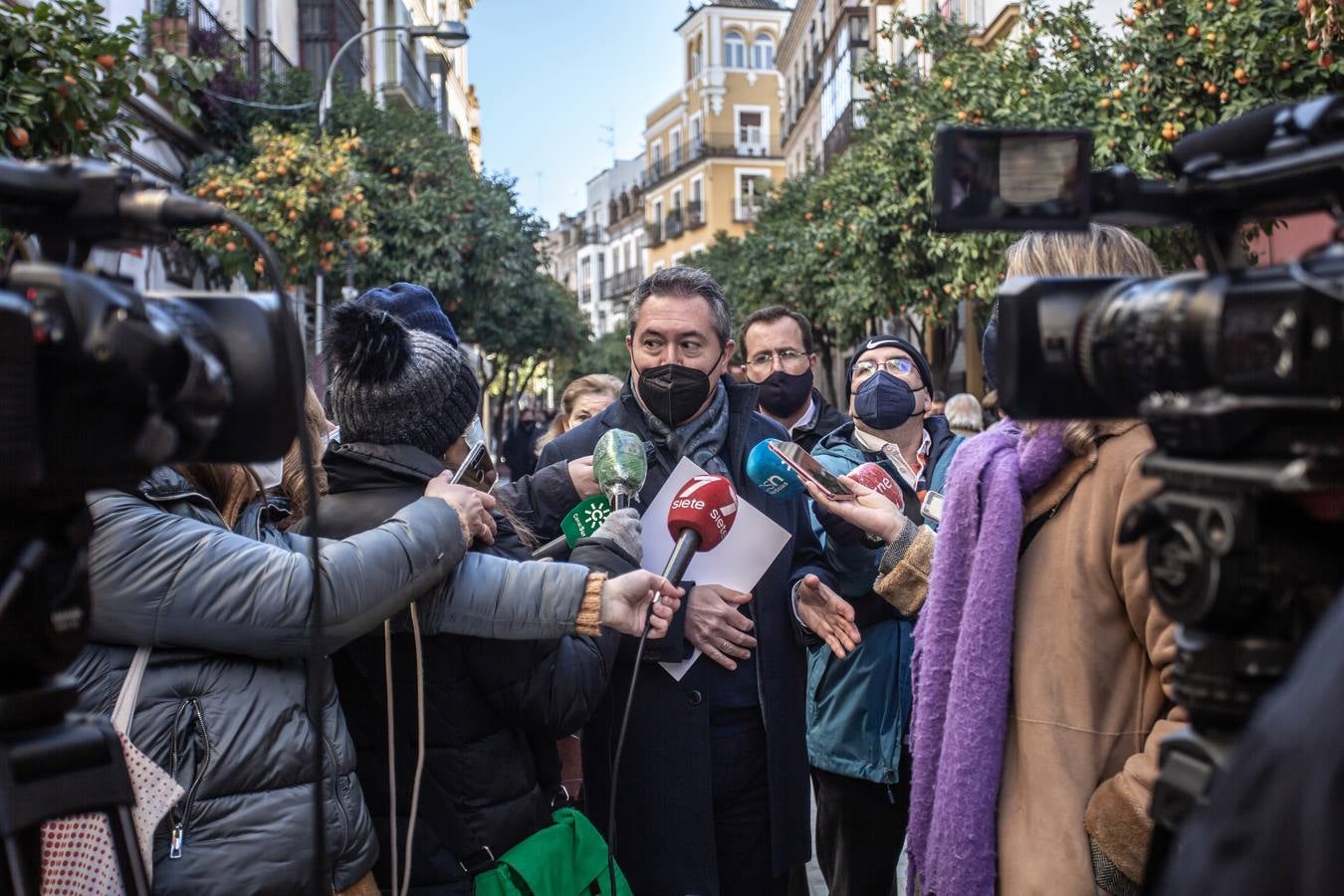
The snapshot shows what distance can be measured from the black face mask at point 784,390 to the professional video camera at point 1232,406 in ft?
13.7

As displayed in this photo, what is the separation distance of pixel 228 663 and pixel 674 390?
152cm

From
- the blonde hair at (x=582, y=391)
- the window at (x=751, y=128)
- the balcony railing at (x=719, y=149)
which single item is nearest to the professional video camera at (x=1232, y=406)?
the blonde hair at (x=582, y=391)

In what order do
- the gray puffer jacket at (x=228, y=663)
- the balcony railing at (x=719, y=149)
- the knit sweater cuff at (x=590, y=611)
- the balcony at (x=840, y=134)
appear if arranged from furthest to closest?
1. the balcony railing at (x=719, y=149)
2. the balcony at (x=840, y=134)
3. the knit sweater cuff at (x=590, y=611)
4. the gray puffer jacket at (x=228, y=663)

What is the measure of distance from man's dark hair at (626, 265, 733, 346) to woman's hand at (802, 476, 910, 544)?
598 mm

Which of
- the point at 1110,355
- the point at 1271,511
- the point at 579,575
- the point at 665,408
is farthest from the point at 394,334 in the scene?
the point at 1271,511

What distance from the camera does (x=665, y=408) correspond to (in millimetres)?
3430

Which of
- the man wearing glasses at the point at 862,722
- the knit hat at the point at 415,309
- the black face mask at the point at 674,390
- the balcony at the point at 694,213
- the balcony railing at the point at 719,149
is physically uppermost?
the balcony railing at the point at 719,149

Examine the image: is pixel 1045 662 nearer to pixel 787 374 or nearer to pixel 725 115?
pixel 787 374

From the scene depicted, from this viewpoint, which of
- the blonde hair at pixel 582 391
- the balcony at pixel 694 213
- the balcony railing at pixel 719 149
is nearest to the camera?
the blonde hair at pixel 582 391

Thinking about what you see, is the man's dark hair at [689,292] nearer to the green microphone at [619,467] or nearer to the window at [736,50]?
the green microphone at [619,467]

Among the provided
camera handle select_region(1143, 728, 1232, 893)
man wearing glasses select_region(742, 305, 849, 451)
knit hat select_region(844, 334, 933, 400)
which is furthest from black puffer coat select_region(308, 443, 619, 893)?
man wearing glasses select_region(742, 305, 849, 451)

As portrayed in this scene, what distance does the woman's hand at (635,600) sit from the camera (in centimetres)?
247

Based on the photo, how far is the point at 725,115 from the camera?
61750 millimetres

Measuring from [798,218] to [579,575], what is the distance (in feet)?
67.0
